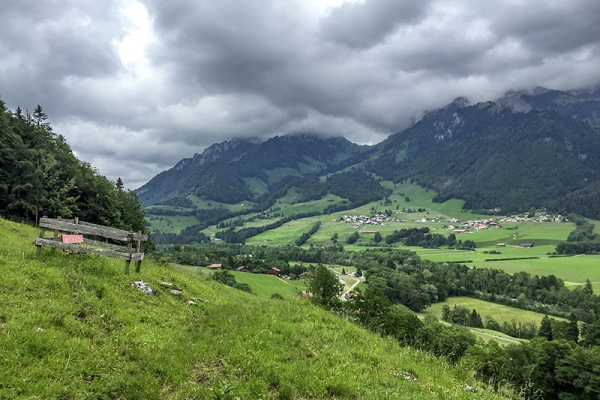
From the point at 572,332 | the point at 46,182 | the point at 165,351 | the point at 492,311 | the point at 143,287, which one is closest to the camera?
the point at 165,351

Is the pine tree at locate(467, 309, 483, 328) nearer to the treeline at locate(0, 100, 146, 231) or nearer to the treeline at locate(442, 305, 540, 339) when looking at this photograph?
the treeline at locate(442, 305, 540, 339)

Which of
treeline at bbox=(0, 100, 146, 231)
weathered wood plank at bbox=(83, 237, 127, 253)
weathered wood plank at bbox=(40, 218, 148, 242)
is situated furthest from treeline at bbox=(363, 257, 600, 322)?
weathered wood plank at bbox=(40, 218, 148, 242)

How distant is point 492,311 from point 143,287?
128193 mm

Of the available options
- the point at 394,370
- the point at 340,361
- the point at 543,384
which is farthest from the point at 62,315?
the point at 543,384

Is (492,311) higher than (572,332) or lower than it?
lower

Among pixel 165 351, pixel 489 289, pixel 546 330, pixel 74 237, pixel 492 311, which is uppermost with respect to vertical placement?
pixel 74 237

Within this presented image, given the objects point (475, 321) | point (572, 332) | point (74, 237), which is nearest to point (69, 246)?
point (74, 237)

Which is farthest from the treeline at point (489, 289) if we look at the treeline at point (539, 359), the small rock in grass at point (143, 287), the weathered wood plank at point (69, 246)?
the weathered wood plank at point (69, 246)

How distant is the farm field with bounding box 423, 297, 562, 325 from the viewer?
106 m

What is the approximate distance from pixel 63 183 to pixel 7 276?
56.4 meters

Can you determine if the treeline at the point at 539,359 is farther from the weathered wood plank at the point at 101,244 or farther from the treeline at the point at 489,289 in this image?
the treeline at the point at 489,289

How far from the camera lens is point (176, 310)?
594 inches

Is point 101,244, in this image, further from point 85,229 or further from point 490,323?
point 490,323

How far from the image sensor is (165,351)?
10328 millimetres
